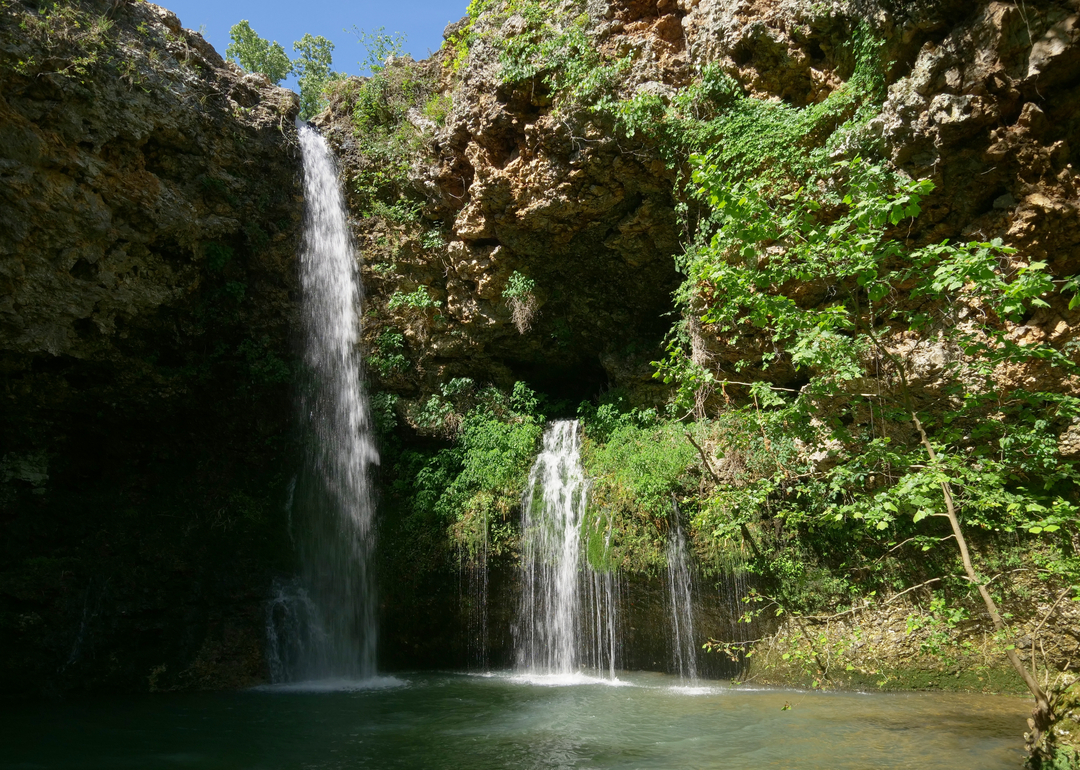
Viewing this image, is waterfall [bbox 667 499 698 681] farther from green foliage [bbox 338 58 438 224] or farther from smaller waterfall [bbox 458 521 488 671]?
green foliage [bbox 338 58 438 224]

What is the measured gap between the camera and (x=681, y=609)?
335 inches

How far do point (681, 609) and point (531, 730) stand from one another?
10.0ft

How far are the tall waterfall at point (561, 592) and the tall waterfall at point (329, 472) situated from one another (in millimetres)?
2754

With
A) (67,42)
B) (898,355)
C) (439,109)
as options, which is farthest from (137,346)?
(898,355)

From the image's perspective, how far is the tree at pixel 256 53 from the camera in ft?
71.6

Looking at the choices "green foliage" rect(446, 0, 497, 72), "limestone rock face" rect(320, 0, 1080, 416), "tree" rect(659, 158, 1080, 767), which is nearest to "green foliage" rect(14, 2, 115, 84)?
"limestone rock face" rect(320, 0, 1080, 416)

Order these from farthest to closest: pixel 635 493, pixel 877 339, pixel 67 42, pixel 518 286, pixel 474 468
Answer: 1. pixel 518 286
2. pixel 474 468
3. pixel 635 493
4. pixel 67 42
5. pixel 877 339

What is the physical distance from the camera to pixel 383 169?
1202 cm

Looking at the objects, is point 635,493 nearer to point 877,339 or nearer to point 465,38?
point 877,339

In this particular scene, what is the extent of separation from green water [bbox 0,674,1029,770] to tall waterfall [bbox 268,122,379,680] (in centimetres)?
170

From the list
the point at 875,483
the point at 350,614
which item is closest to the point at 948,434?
the point at 875,483

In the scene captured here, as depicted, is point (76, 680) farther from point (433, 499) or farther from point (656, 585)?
point (656, 585)

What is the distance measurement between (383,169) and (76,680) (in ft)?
29.6

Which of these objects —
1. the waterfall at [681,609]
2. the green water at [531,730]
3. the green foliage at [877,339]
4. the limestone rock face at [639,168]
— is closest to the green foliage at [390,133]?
the limestone rock face at [639,168]
